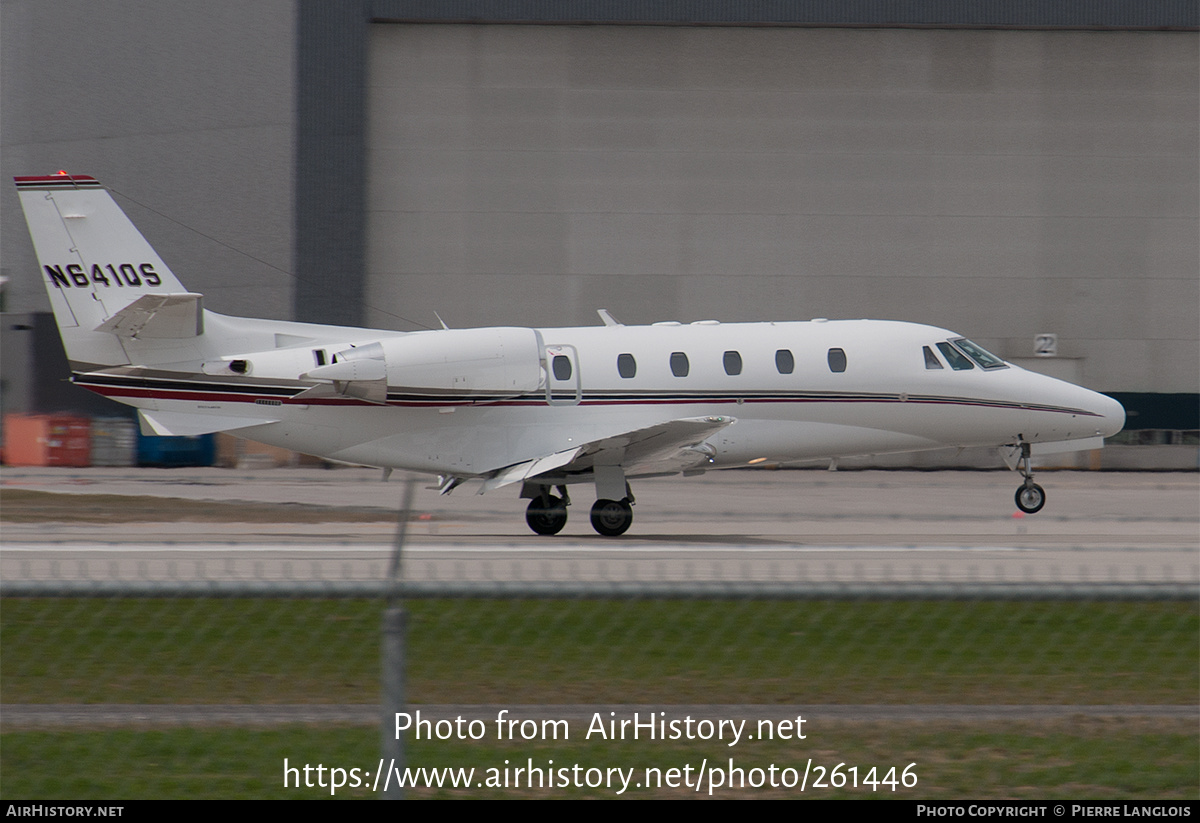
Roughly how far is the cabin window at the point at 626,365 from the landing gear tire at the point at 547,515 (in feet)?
6.61

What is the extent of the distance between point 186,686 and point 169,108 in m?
32.0

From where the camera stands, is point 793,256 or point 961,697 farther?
point 793,256

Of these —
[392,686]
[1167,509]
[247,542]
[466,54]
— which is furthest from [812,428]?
[466,54]

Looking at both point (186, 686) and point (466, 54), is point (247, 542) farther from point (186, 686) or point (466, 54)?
point (466, 54)

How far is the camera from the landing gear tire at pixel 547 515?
1869 cm

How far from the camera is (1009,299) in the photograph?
120 ft

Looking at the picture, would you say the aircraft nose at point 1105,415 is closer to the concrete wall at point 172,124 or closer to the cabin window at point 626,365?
the cabin window at point 626,365

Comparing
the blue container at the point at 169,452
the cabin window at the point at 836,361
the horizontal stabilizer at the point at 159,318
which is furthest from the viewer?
the blue container at the point at 169,452

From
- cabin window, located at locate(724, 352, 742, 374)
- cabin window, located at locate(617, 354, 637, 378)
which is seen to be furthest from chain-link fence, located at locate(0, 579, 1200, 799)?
cabin window, located at locate(724, 352, 742, 374)

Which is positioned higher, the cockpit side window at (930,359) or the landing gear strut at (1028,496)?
the cockpit side window at (930,359)

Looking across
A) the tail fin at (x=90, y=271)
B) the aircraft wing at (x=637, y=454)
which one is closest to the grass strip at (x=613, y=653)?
the aircraft wing at (x=637, y=454)

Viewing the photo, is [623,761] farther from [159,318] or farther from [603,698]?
[159,318]

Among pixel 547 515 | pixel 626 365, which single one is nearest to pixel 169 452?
pixel 547 515

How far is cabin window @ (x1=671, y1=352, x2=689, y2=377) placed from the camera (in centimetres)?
1855
